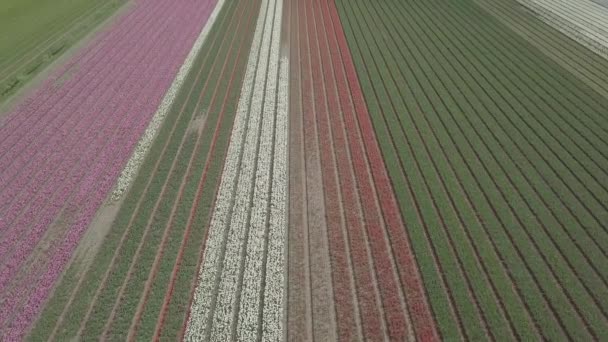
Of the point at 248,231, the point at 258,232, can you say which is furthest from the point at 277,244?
the point at 248,231

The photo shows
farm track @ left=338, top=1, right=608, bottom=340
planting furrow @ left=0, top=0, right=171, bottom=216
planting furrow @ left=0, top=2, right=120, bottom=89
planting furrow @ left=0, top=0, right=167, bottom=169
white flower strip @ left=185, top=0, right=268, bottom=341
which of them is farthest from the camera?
planting furrow @ left=0, top=2, right=120, bottom=89

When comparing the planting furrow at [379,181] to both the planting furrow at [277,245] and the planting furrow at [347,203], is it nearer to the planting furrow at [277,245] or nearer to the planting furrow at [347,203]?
the planting furrow at [347,203]

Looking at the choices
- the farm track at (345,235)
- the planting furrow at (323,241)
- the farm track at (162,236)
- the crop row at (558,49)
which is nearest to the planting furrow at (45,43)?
the farm track at (162,236)

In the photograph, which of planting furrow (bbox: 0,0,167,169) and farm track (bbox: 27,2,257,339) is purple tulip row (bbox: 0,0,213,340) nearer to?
planting furrow (bbox: 0,0,167,169)

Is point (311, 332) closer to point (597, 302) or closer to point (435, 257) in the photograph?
point (435, 257)

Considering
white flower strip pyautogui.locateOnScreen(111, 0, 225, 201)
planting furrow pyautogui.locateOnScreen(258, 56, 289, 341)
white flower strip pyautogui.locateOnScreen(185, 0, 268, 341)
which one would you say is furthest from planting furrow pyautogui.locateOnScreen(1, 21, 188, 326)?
planting furrow pyautogui.locateOnScreen(258, 56, 289, 341)
